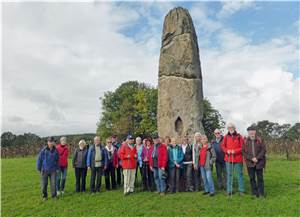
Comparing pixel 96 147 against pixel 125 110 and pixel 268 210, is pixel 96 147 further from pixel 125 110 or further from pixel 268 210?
pixel 125 110

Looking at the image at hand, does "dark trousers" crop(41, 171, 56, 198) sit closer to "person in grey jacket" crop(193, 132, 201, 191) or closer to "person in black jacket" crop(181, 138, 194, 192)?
"person in black jacket" crop(181, 138, 194, 192)

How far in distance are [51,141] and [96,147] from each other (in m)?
1.49

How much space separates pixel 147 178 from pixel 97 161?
1765mm

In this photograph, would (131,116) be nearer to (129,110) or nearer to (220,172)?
(129,110)

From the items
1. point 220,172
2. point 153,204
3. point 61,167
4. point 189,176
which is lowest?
point 153,204

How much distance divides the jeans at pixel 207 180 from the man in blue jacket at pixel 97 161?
323 centimetres

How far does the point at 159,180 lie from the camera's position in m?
10.1

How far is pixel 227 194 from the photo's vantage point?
365 inches

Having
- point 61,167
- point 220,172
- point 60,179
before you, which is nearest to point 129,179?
point 61,167

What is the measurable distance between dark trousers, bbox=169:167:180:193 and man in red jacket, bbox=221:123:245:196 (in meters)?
1.61

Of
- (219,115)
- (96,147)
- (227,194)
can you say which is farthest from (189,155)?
(219,115)

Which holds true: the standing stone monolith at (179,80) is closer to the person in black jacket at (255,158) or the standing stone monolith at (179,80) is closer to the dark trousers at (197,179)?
the dark trousers at (197,179)

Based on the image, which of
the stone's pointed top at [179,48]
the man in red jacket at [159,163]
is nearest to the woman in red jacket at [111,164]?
the man in red jacket at [159,163]

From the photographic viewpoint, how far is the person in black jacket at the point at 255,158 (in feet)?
29.0
